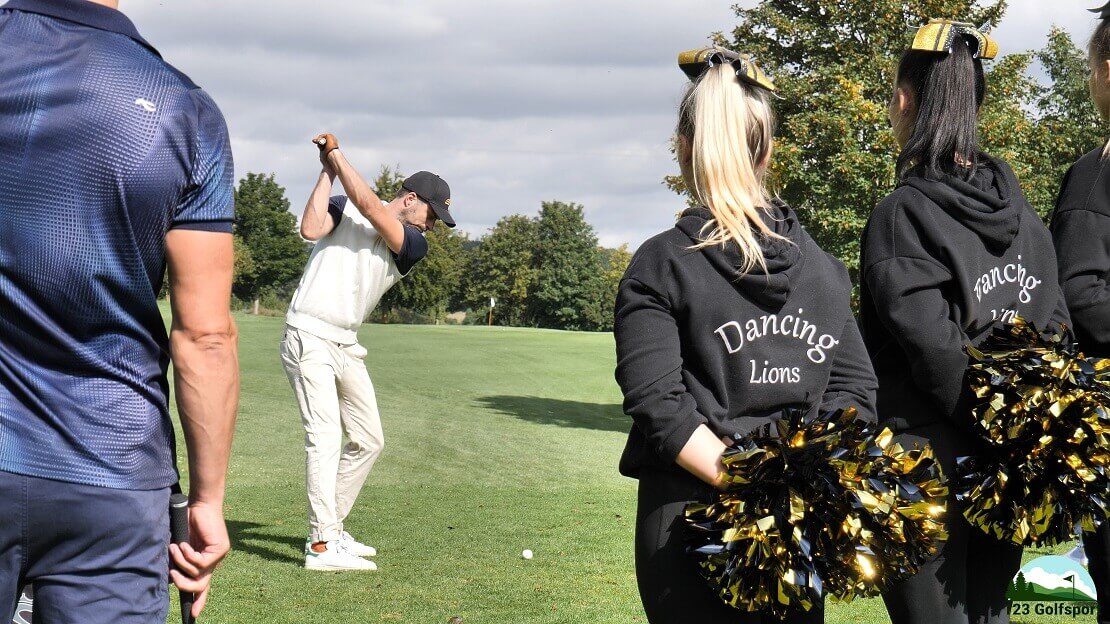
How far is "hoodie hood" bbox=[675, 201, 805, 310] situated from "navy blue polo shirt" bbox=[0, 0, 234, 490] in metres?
1.19

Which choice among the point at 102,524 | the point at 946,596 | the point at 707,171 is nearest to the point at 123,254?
the point at 102,524

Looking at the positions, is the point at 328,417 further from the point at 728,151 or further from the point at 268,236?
the point at 268,236

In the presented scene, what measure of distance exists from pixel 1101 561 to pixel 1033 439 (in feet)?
A: 2.47

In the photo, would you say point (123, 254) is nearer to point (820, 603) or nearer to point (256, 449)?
point (820, 603)

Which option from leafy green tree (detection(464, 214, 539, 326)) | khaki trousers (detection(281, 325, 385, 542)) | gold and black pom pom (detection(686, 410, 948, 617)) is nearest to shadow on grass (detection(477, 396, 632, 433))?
khaki trousers (detection(281, 325, 385, 542))

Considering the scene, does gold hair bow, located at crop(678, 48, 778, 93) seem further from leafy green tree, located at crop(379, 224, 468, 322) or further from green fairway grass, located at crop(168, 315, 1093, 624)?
leafy green tree, located at crop(379, 224, 468, 322)

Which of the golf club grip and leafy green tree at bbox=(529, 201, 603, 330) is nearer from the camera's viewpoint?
the golf club grip

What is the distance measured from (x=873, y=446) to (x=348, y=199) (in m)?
5.27

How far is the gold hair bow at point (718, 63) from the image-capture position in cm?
298

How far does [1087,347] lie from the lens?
390cm

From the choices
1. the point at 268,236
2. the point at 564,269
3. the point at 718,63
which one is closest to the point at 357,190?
the point at 718,63

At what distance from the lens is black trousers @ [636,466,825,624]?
2.74 meters

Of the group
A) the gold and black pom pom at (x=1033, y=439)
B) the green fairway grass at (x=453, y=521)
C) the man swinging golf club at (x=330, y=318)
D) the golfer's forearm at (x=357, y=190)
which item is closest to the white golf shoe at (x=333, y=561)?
the man swinging golf club at (x=330, y=318)

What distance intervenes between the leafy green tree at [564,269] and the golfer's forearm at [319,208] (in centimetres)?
11089
